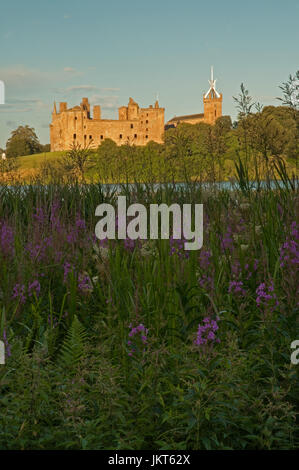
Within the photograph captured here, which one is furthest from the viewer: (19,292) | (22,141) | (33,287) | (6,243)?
(22,141)

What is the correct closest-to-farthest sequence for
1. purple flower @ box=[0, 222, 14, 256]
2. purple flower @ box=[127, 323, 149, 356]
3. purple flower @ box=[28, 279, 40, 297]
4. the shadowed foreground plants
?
1. the shadowed foreground plants
2. purple flower @ box=[127, 323, 149, 356]
3. purple flower @ box=[28, 279, 40, 297]
4. purple flower @ box=[0, 222, 14, 256]

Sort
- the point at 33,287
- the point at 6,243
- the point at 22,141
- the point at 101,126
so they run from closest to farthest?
the point at 33,287, the point at 6,243, the point at 22,141, the point at 101,126

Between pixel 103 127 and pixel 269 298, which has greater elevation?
pixel 103 127

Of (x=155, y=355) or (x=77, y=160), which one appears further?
(x=77, y=160)

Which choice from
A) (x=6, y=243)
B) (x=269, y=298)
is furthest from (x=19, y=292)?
(x=269, y=298)

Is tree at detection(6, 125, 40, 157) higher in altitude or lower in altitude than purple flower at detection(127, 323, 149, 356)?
higher

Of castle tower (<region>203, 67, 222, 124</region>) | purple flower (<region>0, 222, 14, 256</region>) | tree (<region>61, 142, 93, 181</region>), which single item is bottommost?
purple flower (<region>0, 222, 14, 256</region>)

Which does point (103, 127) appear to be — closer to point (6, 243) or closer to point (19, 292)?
point (6, 243)

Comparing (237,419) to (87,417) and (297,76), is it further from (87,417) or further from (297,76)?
(297,76)

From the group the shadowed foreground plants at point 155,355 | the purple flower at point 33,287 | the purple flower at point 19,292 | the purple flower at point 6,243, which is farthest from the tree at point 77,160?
the purple flower at point 19,292

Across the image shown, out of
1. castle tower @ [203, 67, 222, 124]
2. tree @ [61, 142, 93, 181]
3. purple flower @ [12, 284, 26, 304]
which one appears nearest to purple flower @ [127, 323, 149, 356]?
purple flower @ [12, 284, 26, 304]

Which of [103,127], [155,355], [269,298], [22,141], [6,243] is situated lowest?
[155,355]

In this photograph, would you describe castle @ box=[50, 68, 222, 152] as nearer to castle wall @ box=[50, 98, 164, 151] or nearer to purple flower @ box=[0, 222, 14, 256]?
castle wall @ box=[50, 98, 164, 151]

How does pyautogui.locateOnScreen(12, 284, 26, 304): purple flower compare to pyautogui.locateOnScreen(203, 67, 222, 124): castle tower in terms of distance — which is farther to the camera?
pyautogui.locateOnScreen(203, 67, 222, 124): castle tower
